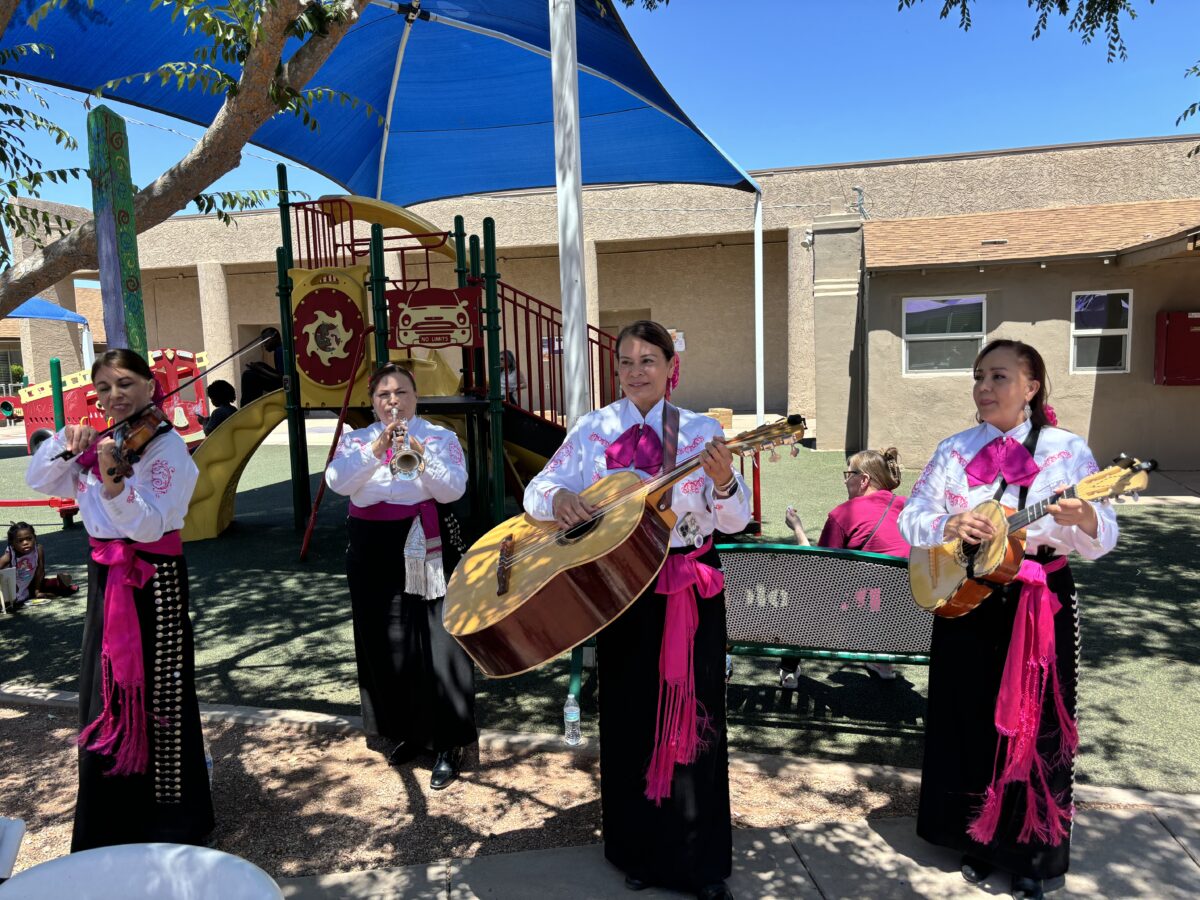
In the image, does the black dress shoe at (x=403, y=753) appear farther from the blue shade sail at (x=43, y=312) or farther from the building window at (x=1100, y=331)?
the blue shade sail at (x=43, y=312)

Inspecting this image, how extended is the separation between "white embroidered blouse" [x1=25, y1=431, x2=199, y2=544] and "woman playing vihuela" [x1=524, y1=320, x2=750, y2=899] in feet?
3.94

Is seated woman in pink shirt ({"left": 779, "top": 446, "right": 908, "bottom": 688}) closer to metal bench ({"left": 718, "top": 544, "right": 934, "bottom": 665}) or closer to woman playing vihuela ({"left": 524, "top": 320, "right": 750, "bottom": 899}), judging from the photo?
metal bench ({"left": 718, "top": 544, "right": 934, "bottom": 665})

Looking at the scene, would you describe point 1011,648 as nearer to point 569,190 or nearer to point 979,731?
point 979,731

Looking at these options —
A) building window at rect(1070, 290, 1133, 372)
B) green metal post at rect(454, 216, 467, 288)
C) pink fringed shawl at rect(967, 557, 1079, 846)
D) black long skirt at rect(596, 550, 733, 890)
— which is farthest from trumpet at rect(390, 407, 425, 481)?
building window at rect(1070, 290, 1133, 372)

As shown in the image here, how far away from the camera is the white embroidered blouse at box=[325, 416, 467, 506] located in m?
3.14

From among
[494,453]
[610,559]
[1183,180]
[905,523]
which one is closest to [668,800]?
[610,559]

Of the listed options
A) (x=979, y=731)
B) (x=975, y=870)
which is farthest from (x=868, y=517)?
(x=975, y=870)

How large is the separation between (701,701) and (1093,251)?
997 cm

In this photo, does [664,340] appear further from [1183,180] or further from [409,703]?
[1183,180]

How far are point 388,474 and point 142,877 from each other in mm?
1896

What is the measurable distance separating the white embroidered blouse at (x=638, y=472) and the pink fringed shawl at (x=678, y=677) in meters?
0.10

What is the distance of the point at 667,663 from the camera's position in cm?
240

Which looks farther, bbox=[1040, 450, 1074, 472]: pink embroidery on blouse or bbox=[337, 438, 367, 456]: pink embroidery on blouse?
bbox=[337, 438, 367, 456]: pink embroidery on blouse

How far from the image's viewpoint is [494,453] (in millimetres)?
6777
